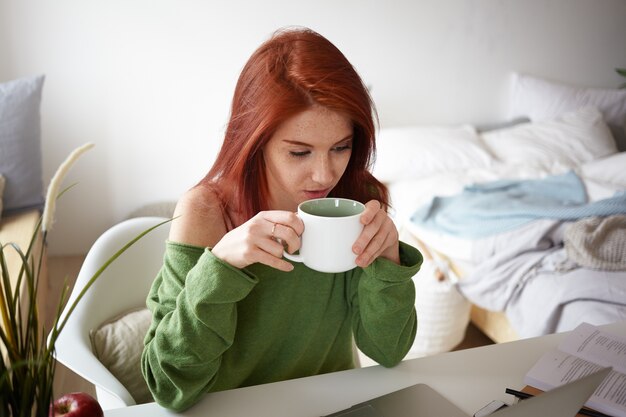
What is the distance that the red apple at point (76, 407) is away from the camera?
732 millimetres

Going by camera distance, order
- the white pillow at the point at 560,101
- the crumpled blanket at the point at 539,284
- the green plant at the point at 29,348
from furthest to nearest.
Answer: the white pillow at the point at 560,101, the crumpled blanket at the point at 539,284, the green plant at the point at 29,348

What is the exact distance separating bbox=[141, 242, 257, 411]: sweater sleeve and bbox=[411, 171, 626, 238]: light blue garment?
1.65 metres

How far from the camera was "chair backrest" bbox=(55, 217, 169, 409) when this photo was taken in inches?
43.5

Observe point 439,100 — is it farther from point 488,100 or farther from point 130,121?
point 130,121

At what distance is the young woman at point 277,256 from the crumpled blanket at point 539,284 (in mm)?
969

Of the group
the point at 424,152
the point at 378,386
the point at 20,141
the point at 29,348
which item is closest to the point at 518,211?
the point at 424,152

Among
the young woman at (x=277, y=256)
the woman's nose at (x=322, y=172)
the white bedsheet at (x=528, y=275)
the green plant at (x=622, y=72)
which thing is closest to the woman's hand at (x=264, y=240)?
the young woman at (x=277, y=256)

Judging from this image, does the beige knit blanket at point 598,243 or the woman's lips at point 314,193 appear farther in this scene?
the beige knit blanket at point 598,243

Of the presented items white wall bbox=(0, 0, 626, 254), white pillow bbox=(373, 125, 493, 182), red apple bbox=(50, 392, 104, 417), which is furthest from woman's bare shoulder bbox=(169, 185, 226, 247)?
white pillow bbox=(373, 125, 493, 182)

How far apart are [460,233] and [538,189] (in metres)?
0.51

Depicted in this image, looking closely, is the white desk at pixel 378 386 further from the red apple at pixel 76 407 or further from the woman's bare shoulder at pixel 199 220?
the woman's bare shoulder at pixel 199 220

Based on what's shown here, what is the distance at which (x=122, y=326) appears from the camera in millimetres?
1274

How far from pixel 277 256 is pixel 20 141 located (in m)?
1.85

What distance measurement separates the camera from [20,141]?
2.39 meters
